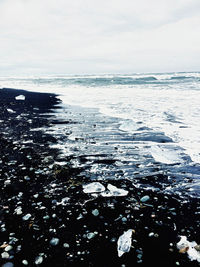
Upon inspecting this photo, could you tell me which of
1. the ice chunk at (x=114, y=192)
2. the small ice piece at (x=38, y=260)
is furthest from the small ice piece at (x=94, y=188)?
the small ice piece at (x=38, y=260)

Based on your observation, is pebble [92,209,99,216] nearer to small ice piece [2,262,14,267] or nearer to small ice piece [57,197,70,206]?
small ice piece [57,197,70,206]

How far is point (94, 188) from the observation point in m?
3.96

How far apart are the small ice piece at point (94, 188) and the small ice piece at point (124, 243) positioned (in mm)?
1142

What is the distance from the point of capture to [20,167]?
15.6 ft

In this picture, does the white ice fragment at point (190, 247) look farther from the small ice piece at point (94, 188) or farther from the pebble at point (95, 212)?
the small ice piece at point (94, 188)

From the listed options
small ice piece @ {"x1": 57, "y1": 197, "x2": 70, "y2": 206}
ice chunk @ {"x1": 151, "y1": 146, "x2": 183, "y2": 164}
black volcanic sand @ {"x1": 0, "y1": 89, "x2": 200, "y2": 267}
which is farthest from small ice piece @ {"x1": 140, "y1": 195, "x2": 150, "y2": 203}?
ice chunk @ {"x1": 151, "y1": 146, "x2": 183, "y2": 164}

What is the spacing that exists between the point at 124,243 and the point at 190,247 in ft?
2.72

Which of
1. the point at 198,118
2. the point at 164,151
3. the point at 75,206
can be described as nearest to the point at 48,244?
the point at 75,206

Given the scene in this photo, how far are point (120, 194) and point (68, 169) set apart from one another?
151 cm

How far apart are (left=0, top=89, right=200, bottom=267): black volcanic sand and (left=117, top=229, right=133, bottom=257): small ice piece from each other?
0.05 metres

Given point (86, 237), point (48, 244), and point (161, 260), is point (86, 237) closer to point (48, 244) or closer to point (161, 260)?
point (48, 244)

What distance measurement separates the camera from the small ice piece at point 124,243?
2598mm

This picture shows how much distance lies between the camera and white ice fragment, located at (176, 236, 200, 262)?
2.49m

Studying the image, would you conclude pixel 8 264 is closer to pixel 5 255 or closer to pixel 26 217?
pixel 5 255
